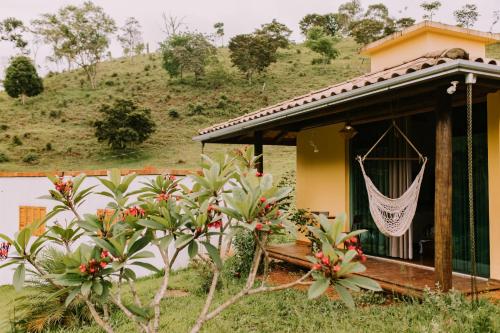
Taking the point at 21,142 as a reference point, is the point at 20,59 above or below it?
above

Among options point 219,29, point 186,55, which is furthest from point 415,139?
point 219,29

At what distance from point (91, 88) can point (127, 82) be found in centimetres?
297

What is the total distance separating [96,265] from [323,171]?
238 inches

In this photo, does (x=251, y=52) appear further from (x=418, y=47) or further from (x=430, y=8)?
(x=418, y=47)

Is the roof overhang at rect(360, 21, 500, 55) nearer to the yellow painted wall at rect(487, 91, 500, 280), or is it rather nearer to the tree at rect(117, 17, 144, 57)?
the yellow painted wall at rect(487, 91, 500, 280)

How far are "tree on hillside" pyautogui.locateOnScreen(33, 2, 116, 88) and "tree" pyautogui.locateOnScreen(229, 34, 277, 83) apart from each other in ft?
40.4

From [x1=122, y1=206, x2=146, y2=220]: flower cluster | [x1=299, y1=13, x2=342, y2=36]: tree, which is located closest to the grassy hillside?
[x1=299, y1=13, x2=342, y2=36]: tree

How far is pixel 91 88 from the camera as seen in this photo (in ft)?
122

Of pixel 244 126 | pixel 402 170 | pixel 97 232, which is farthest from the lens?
pixel 244 126

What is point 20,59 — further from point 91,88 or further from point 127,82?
point 127,82

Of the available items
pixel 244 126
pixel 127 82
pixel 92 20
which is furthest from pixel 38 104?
pixel 244 126

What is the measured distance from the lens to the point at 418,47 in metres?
8.04

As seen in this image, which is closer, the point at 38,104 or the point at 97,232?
the point at 97,232

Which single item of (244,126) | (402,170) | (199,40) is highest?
(199,40)
